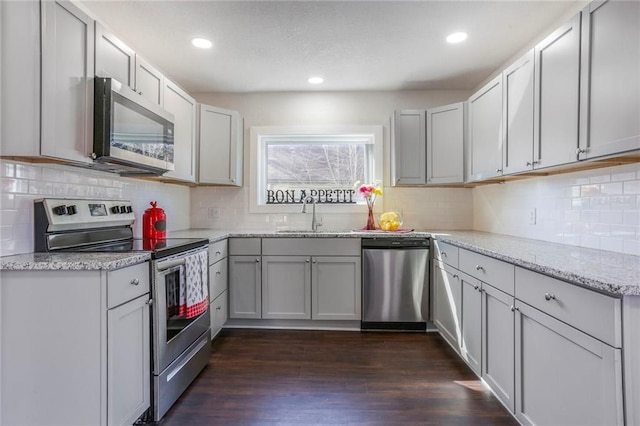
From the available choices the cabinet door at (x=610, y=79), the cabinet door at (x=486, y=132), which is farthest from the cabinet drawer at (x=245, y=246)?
the cabinet door at (x=610, y=79)

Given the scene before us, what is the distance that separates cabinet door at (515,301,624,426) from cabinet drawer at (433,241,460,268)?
88 cm

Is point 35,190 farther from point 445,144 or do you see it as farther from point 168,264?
point 445,144

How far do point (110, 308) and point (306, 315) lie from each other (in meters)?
1.87

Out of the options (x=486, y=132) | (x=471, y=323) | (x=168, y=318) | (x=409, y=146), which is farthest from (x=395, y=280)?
(x=168, y=318)

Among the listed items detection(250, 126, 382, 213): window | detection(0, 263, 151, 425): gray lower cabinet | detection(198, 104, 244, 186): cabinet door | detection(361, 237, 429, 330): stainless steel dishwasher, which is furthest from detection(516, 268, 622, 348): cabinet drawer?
detection(198, 104, 244, 186): cabinet door

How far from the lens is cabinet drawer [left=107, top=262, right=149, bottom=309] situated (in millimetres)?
1444

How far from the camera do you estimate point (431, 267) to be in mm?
3021

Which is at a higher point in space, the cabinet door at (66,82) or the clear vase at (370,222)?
the cabinet door at (66,82)

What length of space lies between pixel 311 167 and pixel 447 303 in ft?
6.79

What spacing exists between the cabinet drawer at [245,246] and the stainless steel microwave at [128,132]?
0.93m

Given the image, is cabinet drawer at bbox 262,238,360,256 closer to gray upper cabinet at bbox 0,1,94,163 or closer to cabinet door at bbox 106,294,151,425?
cabinet door at bbox 106,294,151,425

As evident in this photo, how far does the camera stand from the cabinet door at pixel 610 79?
1378 millimetres

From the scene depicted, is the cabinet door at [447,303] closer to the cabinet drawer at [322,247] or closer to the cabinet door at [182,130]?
the cabinet drawer at [322,247]

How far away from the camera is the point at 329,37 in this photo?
2.51m
